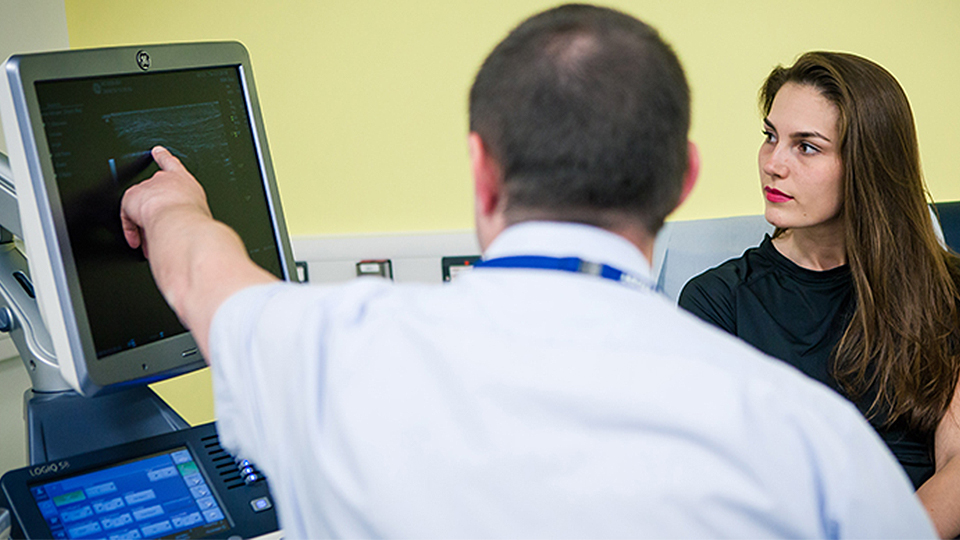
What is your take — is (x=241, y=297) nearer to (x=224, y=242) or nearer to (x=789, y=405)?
(x=224, y=242)

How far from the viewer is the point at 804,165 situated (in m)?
1.58

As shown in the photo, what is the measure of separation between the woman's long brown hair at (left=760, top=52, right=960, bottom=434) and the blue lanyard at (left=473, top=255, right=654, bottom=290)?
1062 millimetres

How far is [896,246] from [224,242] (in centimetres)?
131

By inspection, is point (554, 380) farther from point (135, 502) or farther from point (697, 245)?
point (697, 245)

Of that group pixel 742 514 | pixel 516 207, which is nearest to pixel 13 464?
pixel 516 207

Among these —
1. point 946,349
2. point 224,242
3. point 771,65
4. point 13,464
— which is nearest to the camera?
point 224,242

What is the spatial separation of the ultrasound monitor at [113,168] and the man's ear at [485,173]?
1.70 ft

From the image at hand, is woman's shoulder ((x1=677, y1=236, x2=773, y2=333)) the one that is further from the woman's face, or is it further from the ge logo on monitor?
the ge logo on monitor

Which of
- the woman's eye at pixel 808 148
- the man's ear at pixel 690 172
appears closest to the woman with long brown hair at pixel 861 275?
the woman's eye at pixel 808 148

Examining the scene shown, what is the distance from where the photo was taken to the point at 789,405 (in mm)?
590

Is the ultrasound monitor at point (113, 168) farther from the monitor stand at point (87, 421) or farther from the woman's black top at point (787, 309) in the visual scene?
the woman's black top at point (787, 309)

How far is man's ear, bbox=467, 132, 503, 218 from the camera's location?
69 cm

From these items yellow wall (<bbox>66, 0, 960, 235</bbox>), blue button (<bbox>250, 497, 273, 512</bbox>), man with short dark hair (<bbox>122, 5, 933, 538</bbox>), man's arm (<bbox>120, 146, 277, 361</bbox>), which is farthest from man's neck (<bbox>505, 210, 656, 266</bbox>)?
yellow wall (<bbox>66, 0, 960, 235</bbox>)

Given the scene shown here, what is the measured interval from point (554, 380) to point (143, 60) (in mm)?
749
